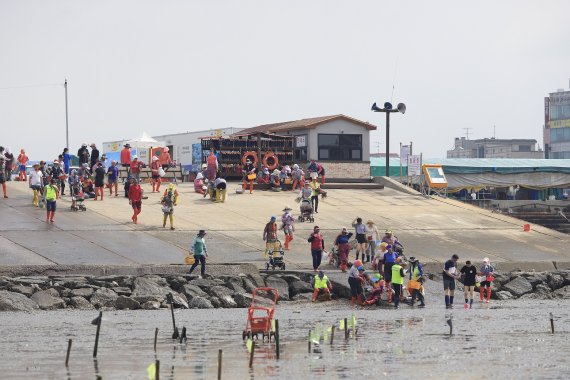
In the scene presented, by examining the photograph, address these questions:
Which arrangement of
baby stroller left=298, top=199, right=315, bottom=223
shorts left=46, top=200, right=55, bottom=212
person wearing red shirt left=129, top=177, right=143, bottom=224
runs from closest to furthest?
shorts left=46, top=200, right=55, bottom=212 → person wearing red shirt left=129, top=177, right=143, bottom=224 → baby stroller left=298, top=199, right=315, bottom=223

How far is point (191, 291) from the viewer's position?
106ft

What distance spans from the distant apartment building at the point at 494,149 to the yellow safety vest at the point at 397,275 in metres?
111

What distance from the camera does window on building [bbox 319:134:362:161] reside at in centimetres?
5728

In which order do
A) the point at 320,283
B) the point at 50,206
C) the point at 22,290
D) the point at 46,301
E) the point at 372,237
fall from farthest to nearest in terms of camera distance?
the point at 50,206 → the point at 372,237 → the point at 320,283 → the point at 22,290 → the point at 46,301

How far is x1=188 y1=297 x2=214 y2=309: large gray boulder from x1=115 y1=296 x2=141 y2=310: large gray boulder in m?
1.49

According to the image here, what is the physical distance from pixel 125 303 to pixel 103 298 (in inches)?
26.0

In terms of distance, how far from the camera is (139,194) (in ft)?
131

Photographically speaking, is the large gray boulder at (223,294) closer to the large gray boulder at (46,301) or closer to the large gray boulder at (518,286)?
the large gray boulder at (46,301)

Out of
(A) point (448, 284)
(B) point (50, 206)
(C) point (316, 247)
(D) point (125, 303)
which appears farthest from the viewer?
(B) point (50, 206)

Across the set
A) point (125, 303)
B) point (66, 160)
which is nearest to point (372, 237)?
point (125, 303)

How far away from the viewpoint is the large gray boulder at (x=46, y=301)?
3042 centimetres

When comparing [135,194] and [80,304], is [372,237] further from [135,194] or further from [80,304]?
[80,304]

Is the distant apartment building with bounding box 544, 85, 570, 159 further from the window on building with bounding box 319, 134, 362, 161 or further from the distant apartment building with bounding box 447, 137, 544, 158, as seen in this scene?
the window on building with bounding box 319, 134, 362, 161

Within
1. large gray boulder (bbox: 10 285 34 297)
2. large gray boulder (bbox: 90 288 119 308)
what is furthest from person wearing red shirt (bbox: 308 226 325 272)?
large gray boulder (bbox: 10 285 34 297)
